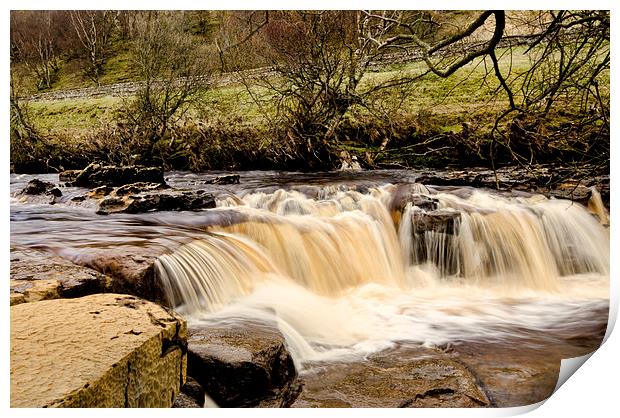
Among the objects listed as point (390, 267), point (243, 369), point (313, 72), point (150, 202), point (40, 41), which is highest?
point (40, 41)

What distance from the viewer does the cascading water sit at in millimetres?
3775

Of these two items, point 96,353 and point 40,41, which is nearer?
point 96,353

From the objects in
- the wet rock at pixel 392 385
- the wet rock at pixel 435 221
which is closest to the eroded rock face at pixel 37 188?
the wet rock at pixel 392 385

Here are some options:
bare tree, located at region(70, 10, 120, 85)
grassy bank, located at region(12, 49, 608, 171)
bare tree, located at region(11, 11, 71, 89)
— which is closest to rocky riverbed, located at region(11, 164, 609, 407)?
grassy bank, located at region(12, 49, 608, 171)

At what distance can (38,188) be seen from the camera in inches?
163

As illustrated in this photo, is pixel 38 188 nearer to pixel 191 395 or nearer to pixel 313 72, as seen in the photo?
pixel 191 395

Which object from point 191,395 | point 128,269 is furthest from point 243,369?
point 128,269

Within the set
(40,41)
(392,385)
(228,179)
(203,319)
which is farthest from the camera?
(228,179)

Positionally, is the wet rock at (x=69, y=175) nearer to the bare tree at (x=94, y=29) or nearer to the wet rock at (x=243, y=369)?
the bare tree at (x=94, y=29)

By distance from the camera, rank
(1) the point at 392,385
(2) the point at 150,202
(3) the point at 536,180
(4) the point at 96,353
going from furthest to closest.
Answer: (3) the point at 536,180 < (2) the point at 150,202 < (1) the point at 392,385 < (4) the point at 96,353

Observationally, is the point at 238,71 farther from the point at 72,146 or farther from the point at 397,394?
the point at 397,394

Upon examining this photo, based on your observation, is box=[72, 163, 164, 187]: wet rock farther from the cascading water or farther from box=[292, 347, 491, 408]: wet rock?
box=[292, 347, 491, 408]: wet rock

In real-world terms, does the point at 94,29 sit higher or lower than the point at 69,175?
higher

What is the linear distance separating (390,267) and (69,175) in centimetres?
251
